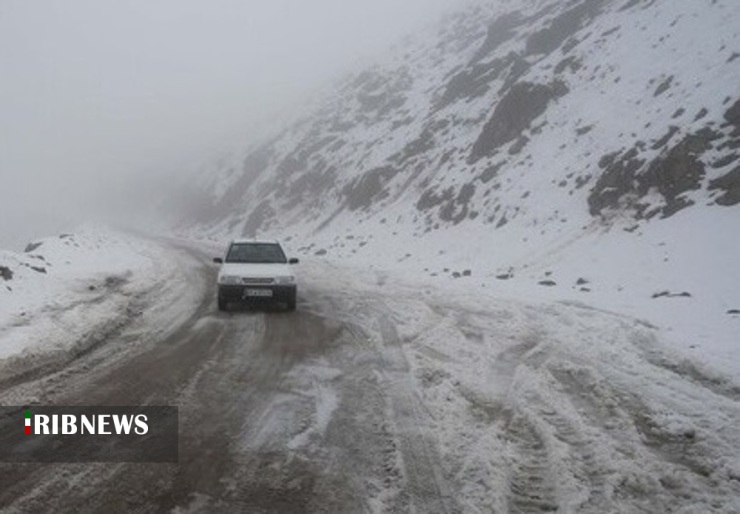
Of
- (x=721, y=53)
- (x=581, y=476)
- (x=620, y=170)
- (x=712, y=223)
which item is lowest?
(x=581, y=476)

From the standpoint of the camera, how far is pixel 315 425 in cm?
595

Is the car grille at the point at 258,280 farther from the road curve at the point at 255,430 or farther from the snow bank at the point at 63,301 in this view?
the road curve at the point at 255,430

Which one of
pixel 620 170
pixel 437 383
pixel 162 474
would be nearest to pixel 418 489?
pixel 162 474

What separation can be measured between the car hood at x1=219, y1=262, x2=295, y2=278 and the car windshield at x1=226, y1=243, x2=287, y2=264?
43 cm

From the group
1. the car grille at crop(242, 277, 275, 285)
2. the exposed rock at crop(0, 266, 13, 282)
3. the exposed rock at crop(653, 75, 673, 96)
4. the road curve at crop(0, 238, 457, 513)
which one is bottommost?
the road curve at crop(0, 238, 457, 513)

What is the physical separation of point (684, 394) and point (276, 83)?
3738 inches

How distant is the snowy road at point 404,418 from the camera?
14.7 feet

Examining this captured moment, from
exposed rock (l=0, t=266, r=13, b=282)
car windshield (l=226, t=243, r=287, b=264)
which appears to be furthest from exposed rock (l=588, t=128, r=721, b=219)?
exposed rock (l=0, t=266, r=13, b=282)

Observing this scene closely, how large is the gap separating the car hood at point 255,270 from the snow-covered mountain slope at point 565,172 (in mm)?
5695

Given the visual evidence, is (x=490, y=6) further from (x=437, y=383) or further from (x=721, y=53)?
(x=437, y=383)

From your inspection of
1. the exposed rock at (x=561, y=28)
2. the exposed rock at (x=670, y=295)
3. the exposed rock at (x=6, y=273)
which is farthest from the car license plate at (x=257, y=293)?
the exposed rock at (x=561, y=28)

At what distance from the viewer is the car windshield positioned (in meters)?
14.2

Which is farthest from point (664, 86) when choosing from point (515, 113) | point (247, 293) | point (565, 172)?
point (247, 293)

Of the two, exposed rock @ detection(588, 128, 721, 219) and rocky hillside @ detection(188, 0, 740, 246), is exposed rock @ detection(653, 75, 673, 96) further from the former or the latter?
exposed rock @ detection(588, 128, 721, 219)
